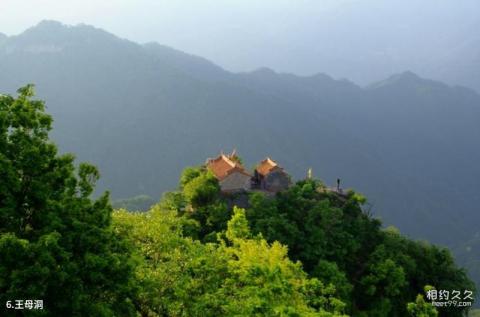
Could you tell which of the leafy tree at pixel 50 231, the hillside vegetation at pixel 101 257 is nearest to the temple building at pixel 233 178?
the hillside vegetation at pixel 101 257

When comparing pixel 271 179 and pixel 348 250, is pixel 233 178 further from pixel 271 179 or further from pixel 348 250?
pixel 348 250

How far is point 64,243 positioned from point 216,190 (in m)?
31.9

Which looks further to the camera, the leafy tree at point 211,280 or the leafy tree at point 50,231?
the leafy tree at point 211,280

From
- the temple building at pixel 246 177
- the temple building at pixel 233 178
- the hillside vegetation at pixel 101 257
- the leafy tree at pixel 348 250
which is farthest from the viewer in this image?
the temple building at pixel 246 177

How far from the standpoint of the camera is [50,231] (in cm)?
1596

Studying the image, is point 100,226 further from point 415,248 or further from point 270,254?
point 415,248

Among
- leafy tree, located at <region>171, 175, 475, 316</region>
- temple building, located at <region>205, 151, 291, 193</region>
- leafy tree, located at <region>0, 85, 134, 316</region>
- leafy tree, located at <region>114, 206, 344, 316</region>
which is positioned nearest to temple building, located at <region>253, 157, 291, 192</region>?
temple building, located at <region>205, 151, 291, 193</region>

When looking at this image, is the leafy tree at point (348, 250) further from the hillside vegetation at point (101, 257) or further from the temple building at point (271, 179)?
the hillside vegetation at point (101, 257)

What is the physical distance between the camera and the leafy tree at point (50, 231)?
1442cm

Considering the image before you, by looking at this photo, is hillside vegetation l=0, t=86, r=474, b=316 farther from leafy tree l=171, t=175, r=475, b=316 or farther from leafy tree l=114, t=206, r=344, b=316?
leafy tree l=171, t=175, r=475, b=316

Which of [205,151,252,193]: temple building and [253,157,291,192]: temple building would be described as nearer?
[205,151,252,193]: temple building

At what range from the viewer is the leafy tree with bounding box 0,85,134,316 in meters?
14.4

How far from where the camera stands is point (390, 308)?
1649 inches

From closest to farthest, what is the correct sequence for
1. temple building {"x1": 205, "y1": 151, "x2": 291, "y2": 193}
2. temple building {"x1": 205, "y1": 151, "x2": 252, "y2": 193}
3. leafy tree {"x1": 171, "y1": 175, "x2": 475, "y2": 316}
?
leafy tree {"x1": 171, "y1": 175, "x2": 475, "y2": 316} → temple building {"x1": 205, "y1": 151, "x2": 252, "y2": 193} → temple building {"x1": 205, "y1": 151, "x2": 291, "y2": 193}
